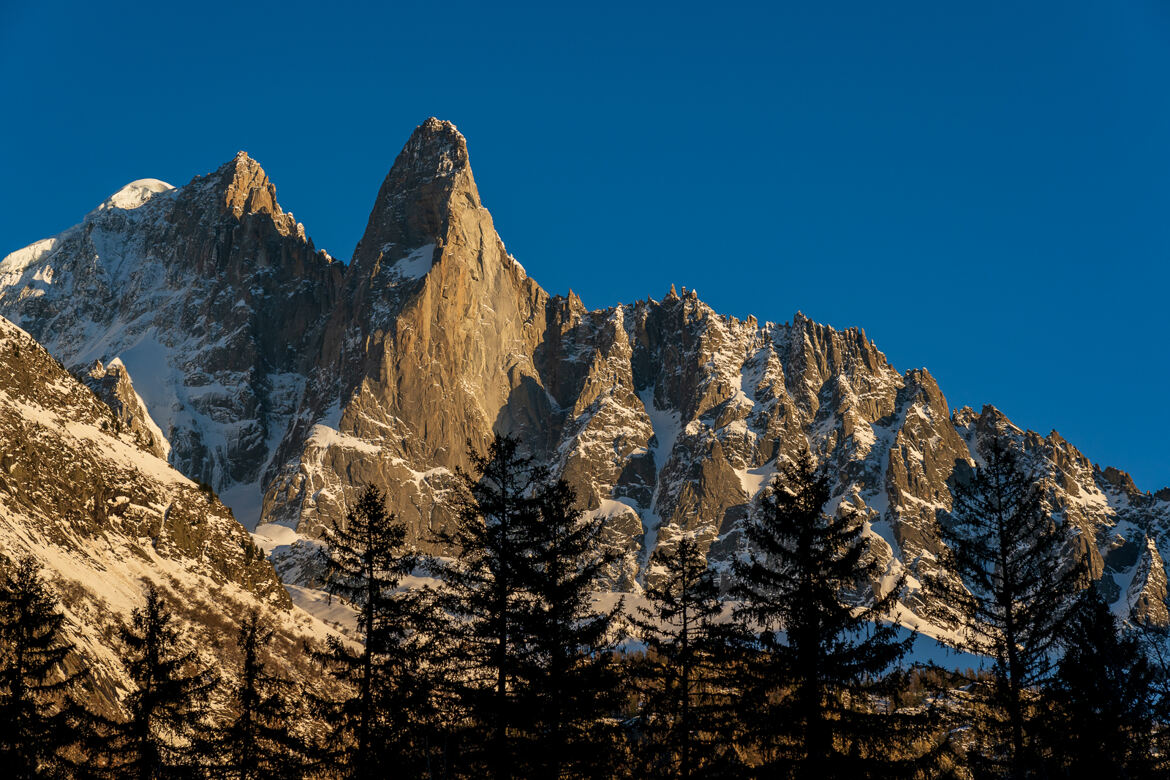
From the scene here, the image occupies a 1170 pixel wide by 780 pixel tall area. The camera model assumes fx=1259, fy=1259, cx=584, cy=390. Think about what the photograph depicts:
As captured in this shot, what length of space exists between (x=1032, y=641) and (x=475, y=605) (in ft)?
52.6

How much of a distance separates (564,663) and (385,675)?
225 inches

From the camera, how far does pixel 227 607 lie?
3738 inches

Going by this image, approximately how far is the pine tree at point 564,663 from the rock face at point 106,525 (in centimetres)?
4456

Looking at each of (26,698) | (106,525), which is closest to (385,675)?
(26,698)

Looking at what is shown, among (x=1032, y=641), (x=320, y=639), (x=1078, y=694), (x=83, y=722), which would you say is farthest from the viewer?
(x=320, y=639)

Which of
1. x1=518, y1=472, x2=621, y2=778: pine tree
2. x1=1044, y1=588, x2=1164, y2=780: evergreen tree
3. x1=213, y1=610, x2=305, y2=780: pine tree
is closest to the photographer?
x1=1044, y1=588, x2=1164, y2=780: evergreen tree

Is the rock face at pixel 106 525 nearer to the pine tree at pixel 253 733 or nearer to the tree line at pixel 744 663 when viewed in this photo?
the pine tree at pixel 253 733

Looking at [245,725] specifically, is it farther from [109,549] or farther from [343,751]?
[109,549]

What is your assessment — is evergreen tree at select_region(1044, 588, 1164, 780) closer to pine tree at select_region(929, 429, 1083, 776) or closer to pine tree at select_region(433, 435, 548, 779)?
pine tree at select_region(929, 429, 1083, 776)

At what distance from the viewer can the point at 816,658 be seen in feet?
109

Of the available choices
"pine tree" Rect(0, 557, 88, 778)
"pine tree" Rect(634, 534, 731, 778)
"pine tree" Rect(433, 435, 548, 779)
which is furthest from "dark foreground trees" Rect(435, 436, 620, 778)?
"pine tree" Rect(0, 557, 88, 778)

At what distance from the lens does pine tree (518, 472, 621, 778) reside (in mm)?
36438

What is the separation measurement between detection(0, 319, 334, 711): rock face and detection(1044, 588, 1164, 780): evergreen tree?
179ft

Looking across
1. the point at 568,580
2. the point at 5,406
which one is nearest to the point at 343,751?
the point at 568,580
